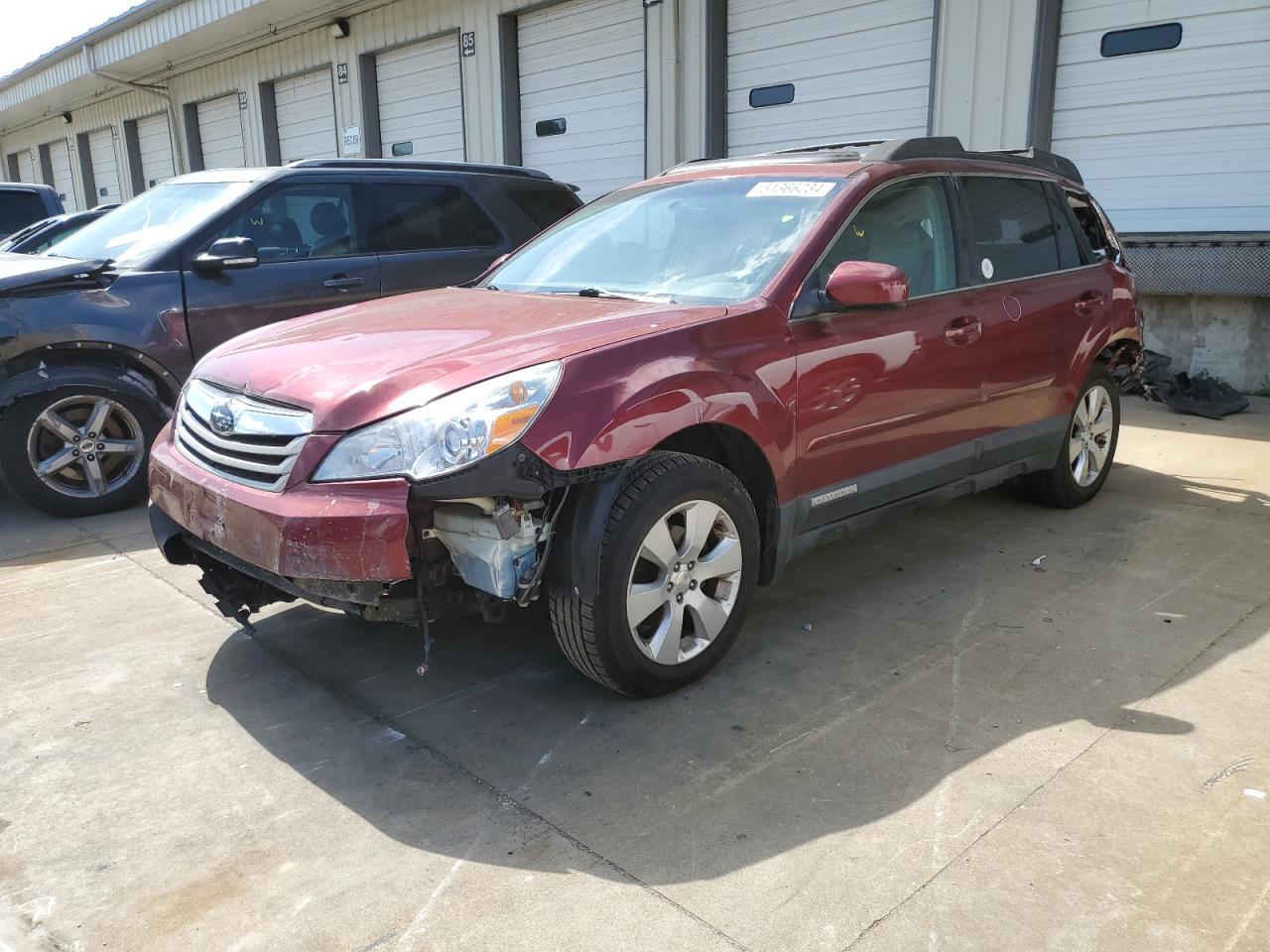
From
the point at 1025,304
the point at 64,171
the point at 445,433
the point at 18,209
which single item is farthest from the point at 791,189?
the point at 64,171

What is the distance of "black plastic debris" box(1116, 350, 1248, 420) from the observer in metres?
Answer: 7.53

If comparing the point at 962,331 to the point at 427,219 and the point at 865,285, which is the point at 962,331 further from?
the point at 427,219

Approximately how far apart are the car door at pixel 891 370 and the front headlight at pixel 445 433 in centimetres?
109

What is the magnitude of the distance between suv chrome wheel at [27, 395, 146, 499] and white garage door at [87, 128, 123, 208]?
2045 centimetres

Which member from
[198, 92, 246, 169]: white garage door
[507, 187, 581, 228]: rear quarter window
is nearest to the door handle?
[507, 187, 581, 228]: rear quarter window

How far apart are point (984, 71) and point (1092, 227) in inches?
160

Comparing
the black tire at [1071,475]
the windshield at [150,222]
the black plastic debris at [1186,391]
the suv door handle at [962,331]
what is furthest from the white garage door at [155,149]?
the suv door handle at [962,331]

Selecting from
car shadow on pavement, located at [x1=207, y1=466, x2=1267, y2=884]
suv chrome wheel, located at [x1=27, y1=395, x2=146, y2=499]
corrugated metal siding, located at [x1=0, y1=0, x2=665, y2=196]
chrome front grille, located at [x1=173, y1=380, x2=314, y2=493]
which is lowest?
car shadow on pavement, located at [x1=207, y1=466, x2=1267, y2=884]

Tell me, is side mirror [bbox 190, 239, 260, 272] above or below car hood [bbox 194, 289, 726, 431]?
above

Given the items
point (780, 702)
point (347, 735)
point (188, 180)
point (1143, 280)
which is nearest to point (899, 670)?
point (780, 702)

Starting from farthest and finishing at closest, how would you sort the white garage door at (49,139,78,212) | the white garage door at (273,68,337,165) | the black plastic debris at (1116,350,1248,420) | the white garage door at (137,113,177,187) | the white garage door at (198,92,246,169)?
the white garage door at (49,139,78,212) → the white garage door at (137,113,177,187) → the white garage door at (198,92,246,169) → the white garage door at (273,68,337,165) → the black plastic debris at (1116,350,1248,420)

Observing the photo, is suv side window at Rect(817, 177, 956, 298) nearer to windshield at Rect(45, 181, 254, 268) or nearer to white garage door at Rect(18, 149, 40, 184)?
windshield at Rect(45, 181, 254, 268)

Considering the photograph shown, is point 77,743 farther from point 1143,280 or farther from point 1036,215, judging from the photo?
point 1143,280

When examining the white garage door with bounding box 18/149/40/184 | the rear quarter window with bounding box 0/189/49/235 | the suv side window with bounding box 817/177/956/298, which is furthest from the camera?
the white garage door with bounding box 18/149/40/184
